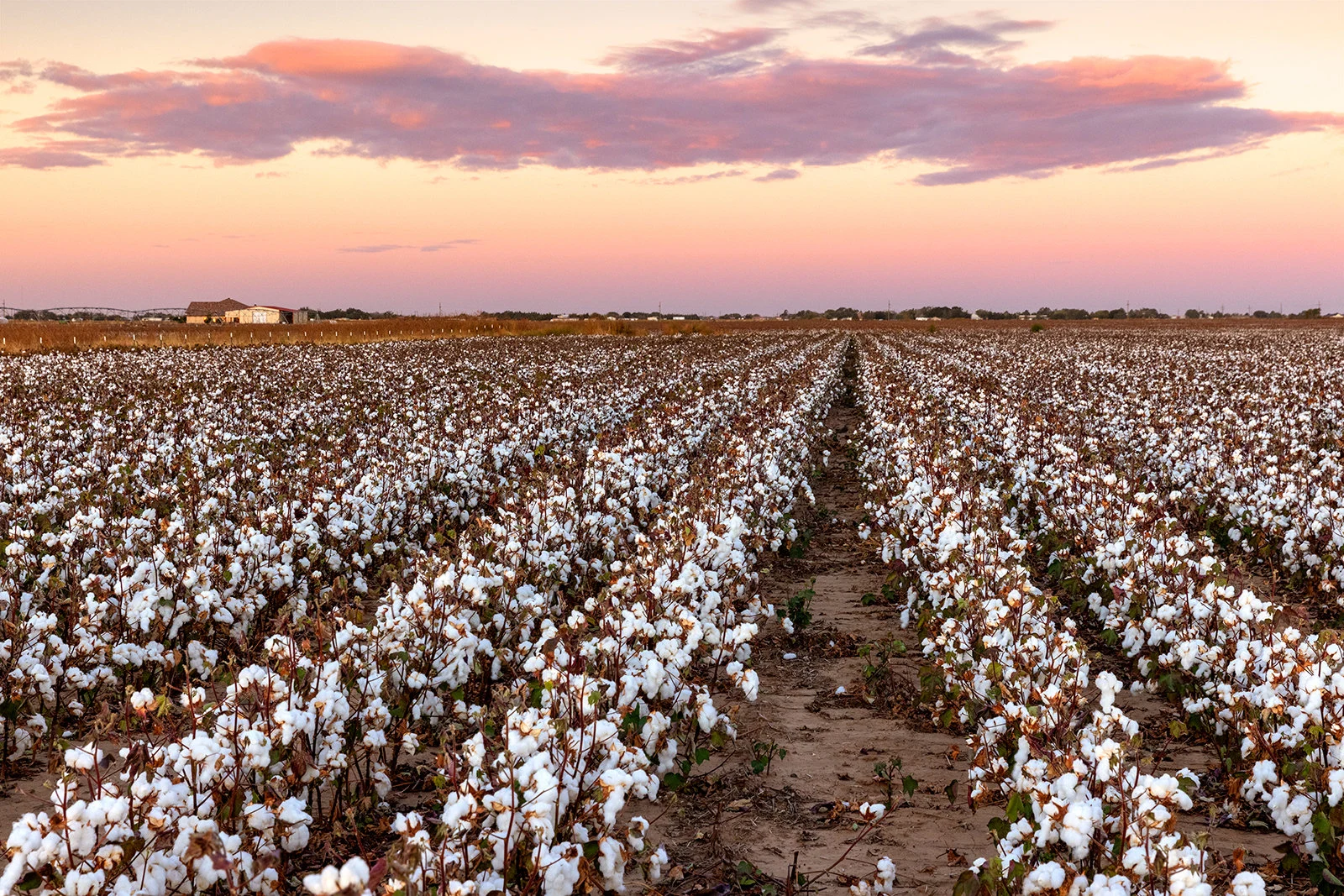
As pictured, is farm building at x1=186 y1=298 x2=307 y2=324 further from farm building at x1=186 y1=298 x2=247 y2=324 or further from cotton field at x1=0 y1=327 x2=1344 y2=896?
cotton field at x1=0 y1=327 x2=1344 y2=896

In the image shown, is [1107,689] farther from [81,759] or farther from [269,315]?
[269,315]

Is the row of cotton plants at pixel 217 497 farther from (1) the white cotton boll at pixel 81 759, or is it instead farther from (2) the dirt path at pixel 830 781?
(2) the dirt path at pixel 830 781

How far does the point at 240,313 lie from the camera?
136 metres

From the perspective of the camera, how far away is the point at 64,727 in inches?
240

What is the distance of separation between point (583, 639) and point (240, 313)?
471 ft

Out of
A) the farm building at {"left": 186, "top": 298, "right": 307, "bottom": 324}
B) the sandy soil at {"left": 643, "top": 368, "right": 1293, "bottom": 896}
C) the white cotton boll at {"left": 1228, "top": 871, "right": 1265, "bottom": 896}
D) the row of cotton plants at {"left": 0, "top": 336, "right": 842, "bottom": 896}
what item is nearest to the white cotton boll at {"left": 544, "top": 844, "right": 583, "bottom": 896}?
the row of cotton plants at {"left": 0, "top": 336, "right": 842, "bottom": 896}

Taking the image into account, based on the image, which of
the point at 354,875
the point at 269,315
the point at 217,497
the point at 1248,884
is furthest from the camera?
the point at 269,315

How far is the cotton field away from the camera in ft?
11.5

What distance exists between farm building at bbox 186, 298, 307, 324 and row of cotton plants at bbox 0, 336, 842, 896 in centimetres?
12638

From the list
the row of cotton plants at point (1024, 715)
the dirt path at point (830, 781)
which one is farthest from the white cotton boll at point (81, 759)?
the row of cotton plants at point (1024, 715)

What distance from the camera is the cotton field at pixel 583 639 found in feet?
11.5

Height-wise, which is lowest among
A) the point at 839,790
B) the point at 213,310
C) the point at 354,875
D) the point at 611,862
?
the point at 839,790

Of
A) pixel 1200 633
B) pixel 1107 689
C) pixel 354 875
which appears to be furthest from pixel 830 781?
pixel 354 875

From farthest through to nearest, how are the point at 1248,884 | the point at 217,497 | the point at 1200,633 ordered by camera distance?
the point at 217,497, the point at 1200,633, the point at 1248,884
